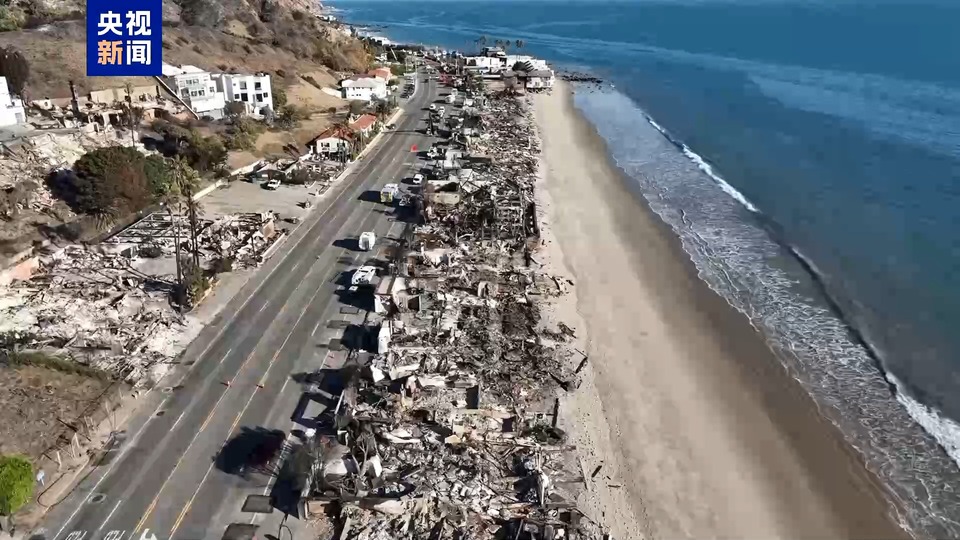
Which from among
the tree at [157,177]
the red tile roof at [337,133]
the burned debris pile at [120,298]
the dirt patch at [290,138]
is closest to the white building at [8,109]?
the tree at [157,177]

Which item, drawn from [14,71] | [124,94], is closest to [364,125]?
[124,94]

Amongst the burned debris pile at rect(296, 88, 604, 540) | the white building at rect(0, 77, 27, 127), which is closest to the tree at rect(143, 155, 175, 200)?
the white building at rect(0, 77, 27, 127)

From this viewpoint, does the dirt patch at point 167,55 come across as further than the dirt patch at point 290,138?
No

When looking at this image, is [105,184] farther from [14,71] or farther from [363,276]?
[14,71]

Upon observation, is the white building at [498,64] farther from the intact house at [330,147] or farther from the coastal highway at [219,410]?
the coastal highway at [219,410]

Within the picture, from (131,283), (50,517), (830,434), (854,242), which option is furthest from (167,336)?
(854,242)

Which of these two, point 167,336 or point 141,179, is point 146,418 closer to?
point 167,336
